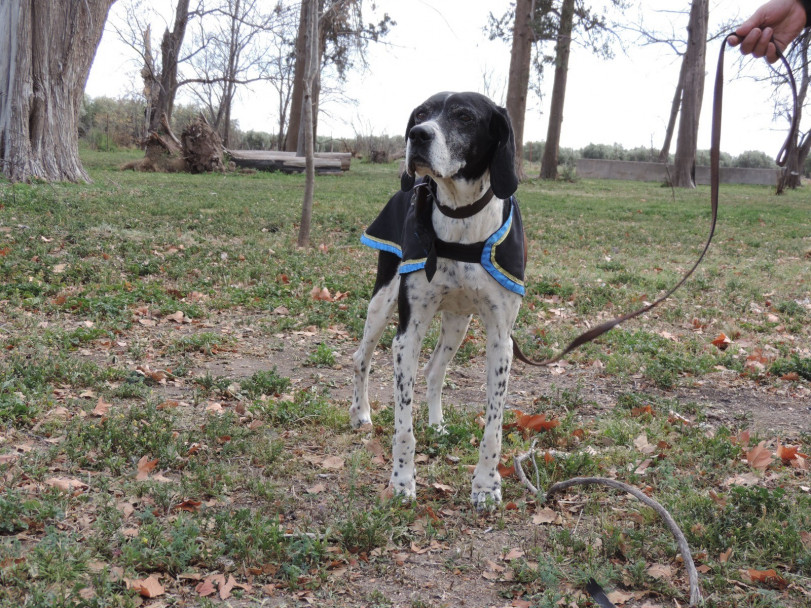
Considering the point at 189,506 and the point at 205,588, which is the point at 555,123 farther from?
the point at 205,588

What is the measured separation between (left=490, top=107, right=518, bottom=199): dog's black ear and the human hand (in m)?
1.06

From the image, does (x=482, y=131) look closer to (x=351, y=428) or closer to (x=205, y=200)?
(x=351, y=428)

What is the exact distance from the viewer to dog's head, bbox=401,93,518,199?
345 centimetres

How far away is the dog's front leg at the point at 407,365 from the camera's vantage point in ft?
12.2

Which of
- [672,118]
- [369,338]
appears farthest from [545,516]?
[672,118]

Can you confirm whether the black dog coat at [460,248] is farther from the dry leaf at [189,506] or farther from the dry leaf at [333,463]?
the dry leaf at [189,506]

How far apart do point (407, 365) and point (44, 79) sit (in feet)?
37.4

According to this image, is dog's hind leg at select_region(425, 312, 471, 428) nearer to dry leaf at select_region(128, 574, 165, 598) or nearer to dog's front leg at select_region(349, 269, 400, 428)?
dog's front leg at select_region(349, 269, 400, 428)

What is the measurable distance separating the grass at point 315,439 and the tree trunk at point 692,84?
17235 millimetres

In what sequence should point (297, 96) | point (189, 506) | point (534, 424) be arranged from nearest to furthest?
point (189, 506)
point (534, 424)
point (297, 96)

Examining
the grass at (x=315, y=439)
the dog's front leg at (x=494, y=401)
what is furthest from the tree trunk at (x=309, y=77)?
the dog's front leg at (x=494, y=401)

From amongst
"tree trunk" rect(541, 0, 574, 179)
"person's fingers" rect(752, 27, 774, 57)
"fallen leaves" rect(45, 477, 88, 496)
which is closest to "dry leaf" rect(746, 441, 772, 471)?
"person's fingers" rect(752, 27, 774, 57)

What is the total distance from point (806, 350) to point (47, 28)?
40.0 feet

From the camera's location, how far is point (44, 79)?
12453mm
